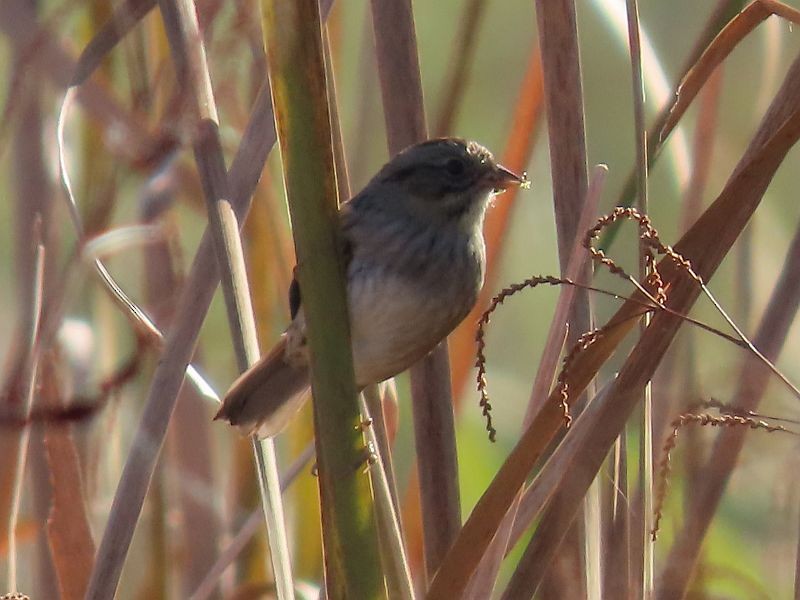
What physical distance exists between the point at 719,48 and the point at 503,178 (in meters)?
0.35

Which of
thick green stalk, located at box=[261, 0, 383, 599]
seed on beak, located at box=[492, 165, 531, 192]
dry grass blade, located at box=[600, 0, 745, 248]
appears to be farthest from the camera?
seed on beak, located at box=[492, 165, 531, 192]

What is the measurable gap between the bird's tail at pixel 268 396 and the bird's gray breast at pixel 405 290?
87 mm

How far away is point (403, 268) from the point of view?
142cm

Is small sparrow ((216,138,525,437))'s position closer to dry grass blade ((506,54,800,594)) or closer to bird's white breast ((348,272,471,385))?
bird's white breast ((348,272,471,385))

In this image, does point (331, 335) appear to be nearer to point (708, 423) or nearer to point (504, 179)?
point (708, 423)

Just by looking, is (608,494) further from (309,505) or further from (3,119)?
(3,119)

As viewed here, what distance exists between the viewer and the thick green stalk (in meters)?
0.82

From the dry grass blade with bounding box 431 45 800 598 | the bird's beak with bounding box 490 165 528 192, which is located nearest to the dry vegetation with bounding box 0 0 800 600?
the dry grass blade with bounding box 431 45 800 598

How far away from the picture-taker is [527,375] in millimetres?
3211

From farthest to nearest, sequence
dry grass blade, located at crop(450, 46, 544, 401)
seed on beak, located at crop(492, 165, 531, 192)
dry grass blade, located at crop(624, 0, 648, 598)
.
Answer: dry grass blade, located at crop(450, 46, 544, 401) → seed on beak, located at crop(492, 165, 531, 192) → dry grass blade, located at crop(624, 0, 648, 598)

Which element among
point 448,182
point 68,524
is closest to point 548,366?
point 448,182

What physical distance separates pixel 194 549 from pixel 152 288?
376 millimetres

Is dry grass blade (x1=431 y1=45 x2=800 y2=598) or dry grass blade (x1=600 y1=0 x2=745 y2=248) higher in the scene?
dry grass blade (x1=600 y1=0 x2=745 y2=248)

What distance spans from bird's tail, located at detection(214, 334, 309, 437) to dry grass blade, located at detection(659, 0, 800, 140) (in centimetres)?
48
